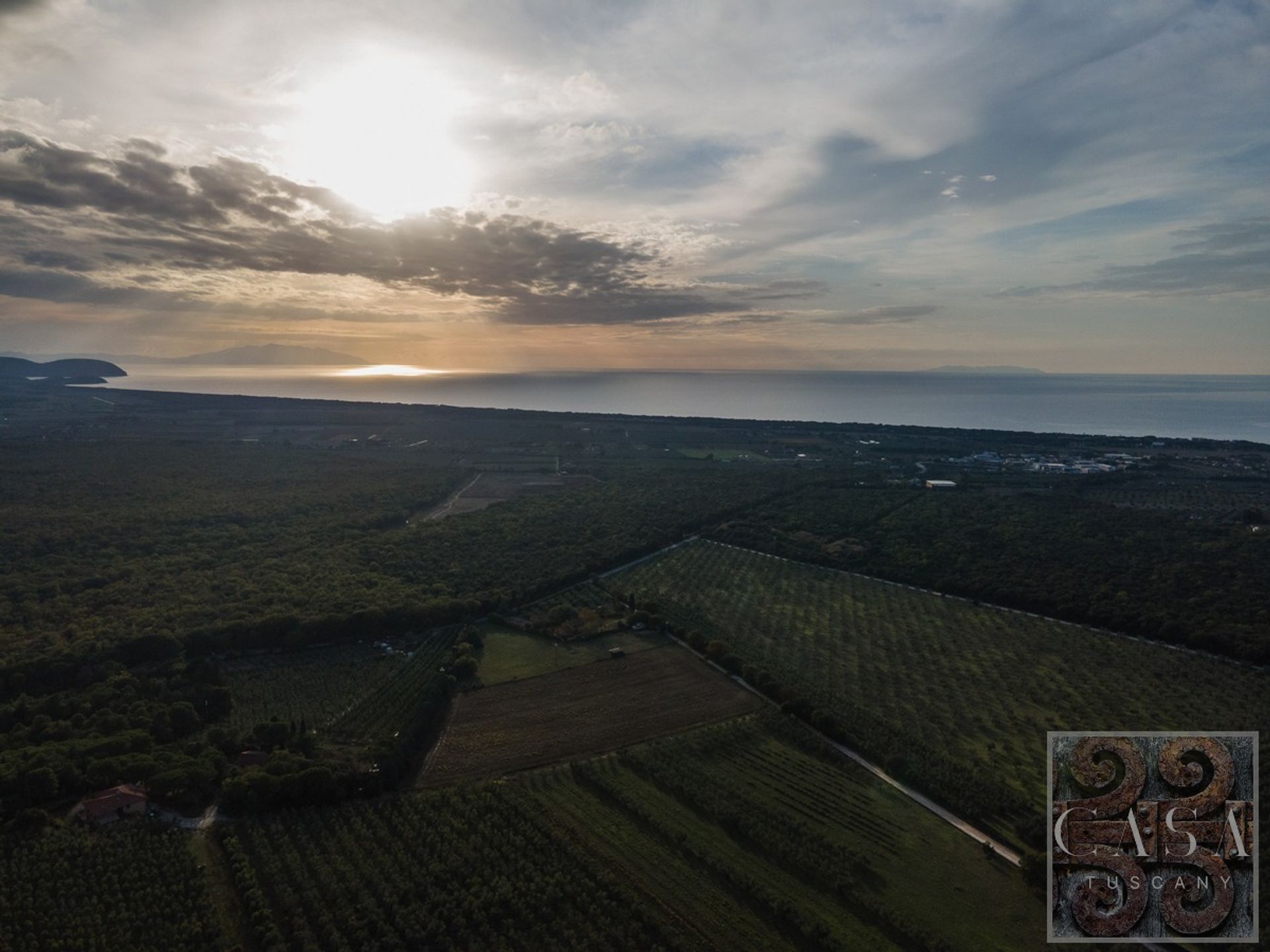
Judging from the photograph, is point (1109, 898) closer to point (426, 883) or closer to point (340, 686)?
point (426, 883)

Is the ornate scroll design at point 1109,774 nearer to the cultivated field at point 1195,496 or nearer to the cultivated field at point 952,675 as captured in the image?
the cultivated field at point 952,675

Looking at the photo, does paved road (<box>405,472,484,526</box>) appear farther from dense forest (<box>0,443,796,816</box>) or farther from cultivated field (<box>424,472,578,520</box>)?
dense forest (<box>0,443,796,816</box>)

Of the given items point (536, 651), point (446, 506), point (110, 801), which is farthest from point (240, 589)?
point (446, 506)

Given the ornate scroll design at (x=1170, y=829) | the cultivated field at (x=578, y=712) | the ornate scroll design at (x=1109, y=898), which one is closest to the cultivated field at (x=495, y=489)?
the cultivated field at (x=578, y=712)

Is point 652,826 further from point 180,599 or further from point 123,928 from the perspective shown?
point 180,599

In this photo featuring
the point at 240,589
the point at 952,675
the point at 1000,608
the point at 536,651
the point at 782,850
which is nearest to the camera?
the point at 782,850

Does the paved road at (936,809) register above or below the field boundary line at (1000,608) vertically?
below
